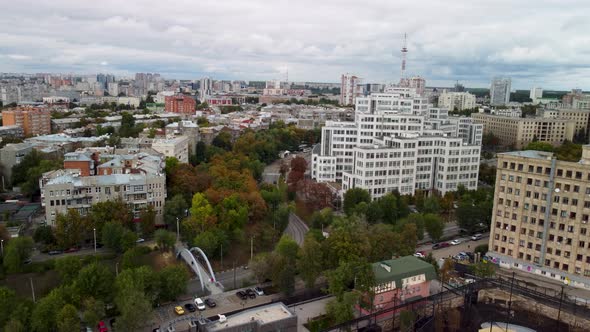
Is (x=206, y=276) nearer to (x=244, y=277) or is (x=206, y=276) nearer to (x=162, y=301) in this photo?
(x=244, y=277)

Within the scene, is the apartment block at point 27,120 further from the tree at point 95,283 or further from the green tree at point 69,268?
the tree at point 95,283

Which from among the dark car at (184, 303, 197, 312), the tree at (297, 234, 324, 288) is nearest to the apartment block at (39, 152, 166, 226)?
the dark car at (184, 303, 197, 312)

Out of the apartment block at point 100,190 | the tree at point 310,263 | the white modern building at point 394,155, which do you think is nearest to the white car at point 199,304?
the tree at point 310,263

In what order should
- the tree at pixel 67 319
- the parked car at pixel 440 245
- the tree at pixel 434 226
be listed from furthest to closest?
the parked car at pixel 440 245 < the tree at pixel 434 226 < the tree at pixel 67 319

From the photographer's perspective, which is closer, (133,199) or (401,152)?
(133,199)

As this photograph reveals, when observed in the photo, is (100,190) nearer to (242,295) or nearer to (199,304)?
(199,304)

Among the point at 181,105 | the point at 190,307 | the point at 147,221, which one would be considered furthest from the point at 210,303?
the point at 181,105

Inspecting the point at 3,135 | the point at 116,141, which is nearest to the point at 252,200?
the point at 116,141
